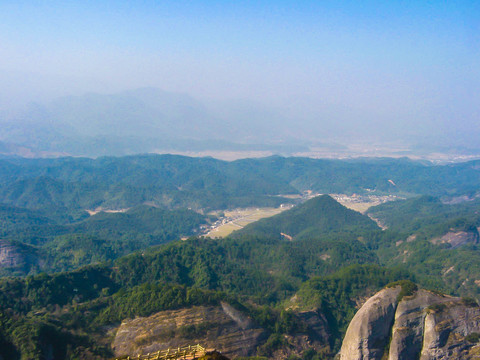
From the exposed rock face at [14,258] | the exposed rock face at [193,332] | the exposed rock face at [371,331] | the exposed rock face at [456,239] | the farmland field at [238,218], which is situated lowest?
the farmland field at [238,218]

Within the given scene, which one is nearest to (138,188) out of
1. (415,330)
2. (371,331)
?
(371,331)

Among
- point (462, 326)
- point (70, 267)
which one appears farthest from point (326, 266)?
point (70, 267)

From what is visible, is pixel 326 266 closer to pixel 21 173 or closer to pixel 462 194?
pixel 462 194

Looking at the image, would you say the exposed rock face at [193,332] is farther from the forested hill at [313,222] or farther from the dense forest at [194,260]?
the forested hill at [313,222]

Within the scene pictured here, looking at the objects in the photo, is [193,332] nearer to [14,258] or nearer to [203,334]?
[203,334]

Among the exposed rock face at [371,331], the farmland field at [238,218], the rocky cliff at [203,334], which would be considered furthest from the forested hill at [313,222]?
the exposed rock face at [371,331]
